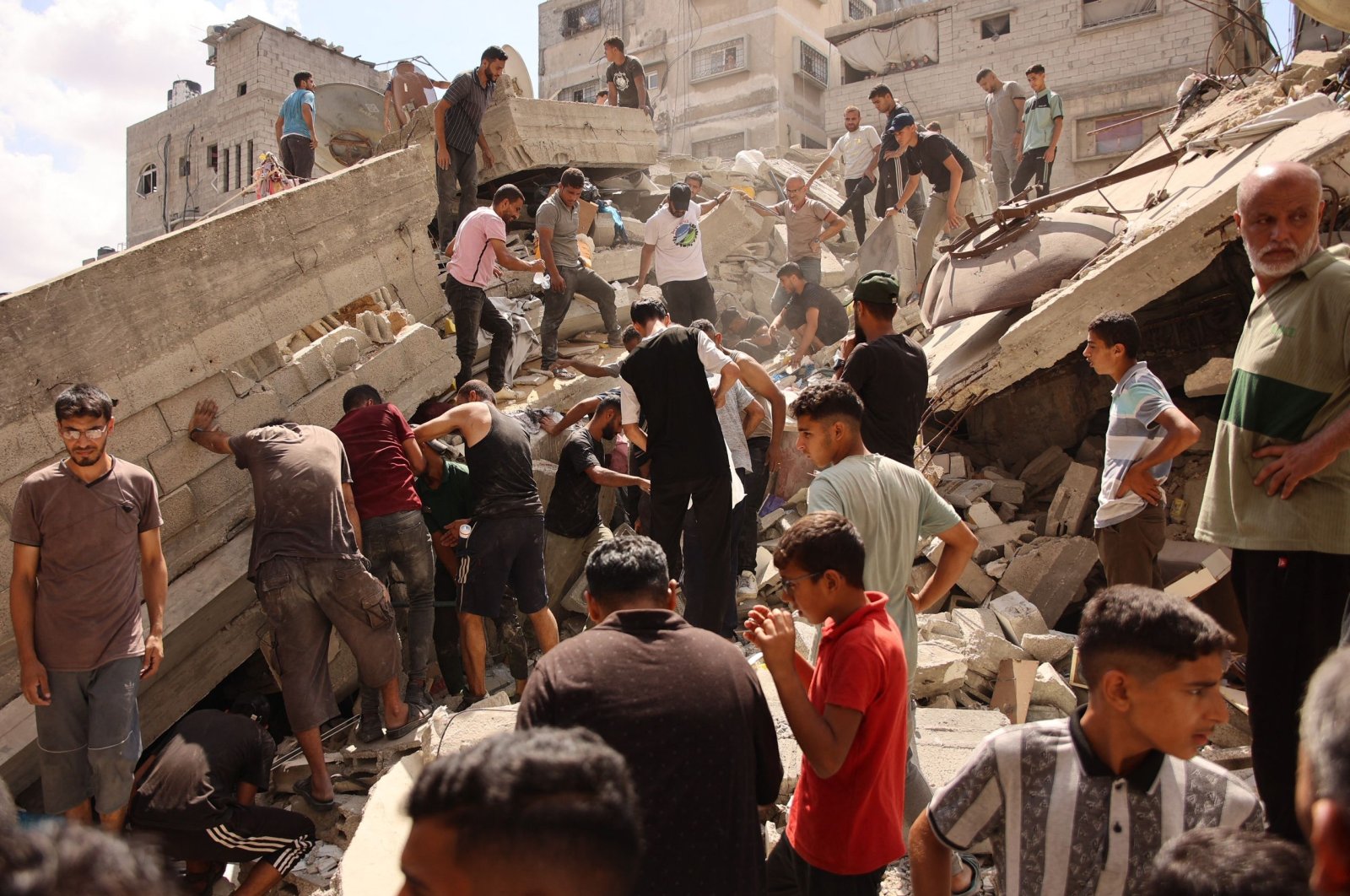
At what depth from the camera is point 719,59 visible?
28.8 meters

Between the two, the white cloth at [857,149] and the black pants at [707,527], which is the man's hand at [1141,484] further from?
the white cloth at [857,149]

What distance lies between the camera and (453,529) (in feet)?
18.7

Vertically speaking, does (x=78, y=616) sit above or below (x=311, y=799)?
above

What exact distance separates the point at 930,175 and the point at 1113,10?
16.4m

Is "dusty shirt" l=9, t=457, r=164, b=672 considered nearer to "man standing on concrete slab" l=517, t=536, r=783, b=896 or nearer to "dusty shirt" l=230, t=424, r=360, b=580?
"dusty shirt" l=230, t=424, r=360, b=580

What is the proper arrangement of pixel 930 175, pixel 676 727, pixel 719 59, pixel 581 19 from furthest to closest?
pixel 581 19, pixel 719 59, pixel 930 175, pixel 676 727

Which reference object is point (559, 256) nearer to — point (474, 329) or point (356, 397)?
point (474, 329)

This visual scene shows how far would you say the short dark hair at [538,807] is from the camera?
126 centimetres

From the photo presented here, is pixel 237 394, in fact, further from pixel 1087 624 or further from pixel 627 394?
pixel 1087 624

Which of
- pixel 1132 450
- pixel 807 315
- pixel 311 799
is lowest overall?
pixel 311 799

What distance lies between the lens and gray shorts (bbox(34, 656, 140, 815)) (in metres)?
3.91

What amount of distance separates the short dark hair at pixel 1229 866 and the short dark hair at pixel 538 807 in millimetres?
713

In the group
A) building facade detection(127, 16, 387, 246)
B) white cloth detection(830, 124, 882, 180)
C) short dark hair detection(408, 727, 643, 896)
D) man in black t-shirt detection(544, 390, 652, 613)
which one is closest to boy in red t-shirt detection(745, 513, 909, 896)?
short dark hair detection(408, 727, 643, 896)

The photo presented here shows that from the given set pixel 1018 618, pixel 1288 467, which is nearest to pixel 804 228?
pixel 1018 618
